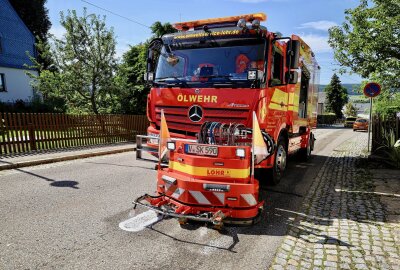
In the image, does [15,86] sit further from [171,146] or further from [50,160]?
[171,146]

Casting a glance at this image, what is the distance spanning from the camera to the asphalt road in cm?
331

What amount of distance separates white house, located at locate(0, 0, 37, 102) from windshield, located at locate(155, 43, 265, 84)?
23003mm

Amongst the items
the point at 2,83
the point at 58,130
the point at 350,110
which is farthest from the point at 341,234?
the point at 350,110

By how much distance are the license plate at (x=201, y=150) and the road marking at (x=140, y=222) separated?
1145 mm

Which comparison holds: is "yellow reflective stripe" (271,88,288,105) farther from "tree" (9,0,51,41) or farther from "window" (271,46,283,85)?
"tree" (9,0,51,41)

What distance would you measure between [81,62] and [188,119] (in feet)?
44.4

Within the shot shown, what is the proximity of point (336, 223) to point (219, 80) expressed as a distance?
121 inches

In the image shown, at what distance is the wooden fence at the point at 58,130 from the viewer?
973 centimetres

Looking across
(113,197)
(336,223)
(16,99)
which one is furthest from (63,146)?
(16,99)

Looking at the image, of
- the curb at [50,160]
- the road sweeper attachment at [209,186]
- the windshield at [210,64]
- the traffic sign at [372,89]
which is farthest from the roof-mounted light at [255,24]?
the traffic sign at [372,89]

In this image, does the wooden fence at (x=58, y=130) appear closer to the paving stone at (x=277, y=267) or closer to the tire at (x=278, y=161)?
the tire at (x=278, y=161)

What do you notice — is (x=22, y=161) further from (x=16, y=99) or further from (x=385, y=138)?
(x=16, y=99)

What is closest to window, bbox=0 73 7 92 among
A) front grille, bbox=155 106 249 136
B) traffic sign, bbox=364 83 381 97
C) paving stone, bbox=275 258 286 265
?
front grille, bbox=155 106 249 136

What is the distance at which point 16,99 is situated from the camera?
25.0 meters
